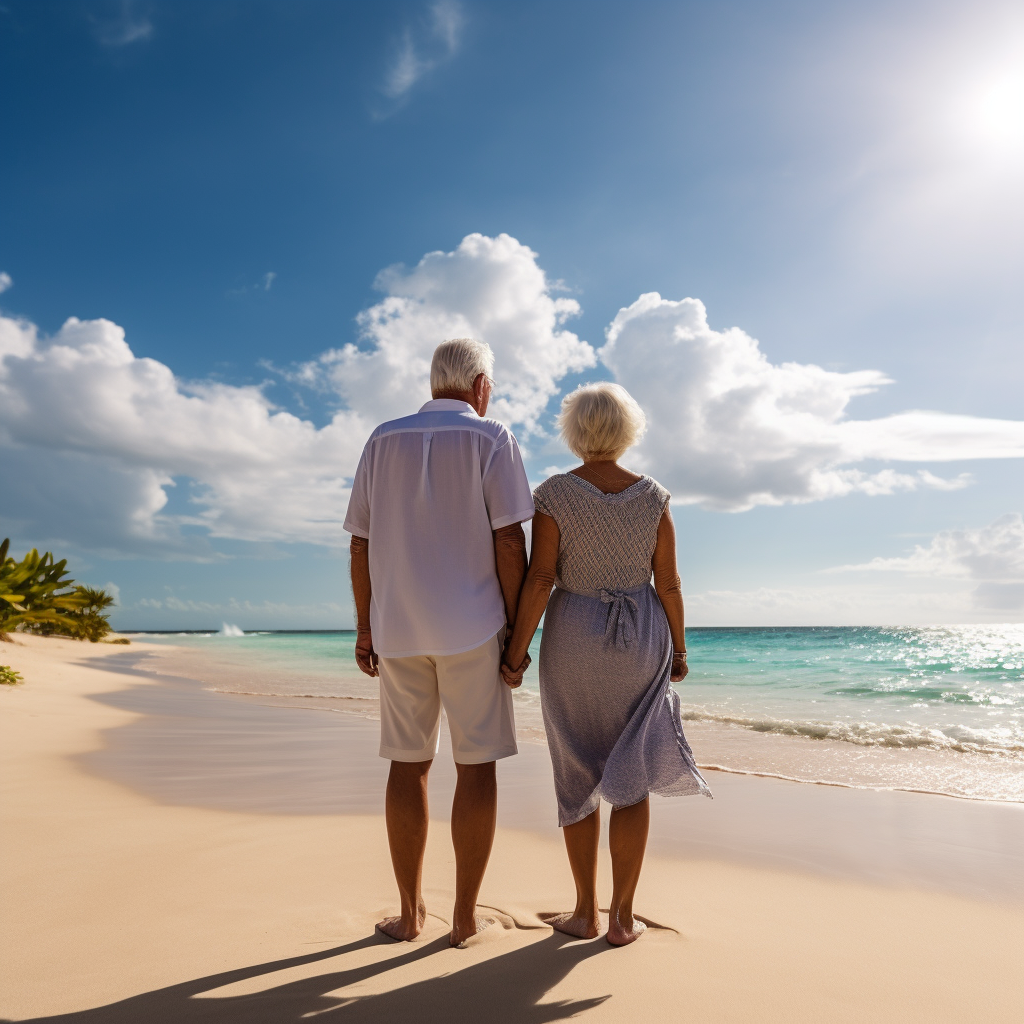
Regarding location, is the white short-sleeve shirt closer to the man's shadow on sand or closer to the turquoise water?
the man's shadow on sand

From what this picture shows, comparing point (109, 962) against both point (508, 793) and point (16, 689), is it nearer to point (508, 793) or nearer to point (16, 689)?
point (508, 793)

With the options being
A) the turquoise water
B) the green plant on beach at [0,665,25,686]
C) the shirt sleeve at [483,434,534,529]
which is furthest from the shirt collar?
the green plant on beach at [0,665,25,686]

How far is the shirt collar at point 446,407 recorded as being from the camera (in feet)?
8.32

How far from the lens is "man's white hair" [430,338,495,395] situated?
2648 millimetres

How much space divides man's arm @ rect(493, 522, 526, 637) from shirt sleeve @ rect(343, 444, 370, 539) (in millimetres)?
526

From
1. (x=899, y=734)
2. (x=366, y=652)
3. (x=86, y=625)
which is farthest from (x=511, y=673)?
(x=86, y=625)

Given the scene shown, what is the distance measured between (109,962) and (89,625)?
2528 cm

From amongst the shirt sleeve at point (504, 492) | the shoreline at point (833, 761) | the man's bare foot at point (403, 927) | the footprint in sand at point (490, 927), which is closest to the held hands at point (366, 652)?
the shirt sleeve at point (504, 492)

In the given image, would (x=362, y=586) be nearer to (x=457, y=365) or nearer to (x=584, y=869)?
(x=457, y=365)

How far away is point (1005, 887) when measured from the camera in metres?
3.08

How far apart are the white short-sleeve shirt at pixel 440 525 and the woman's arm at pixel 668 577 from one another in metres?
0.51

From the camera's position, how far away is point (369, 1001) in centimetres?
198

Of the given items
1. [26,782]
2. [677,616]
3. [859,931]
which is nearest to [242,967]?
[677,616]

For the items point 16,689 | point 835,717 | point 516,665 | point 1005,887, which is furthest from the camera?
point 835,717
